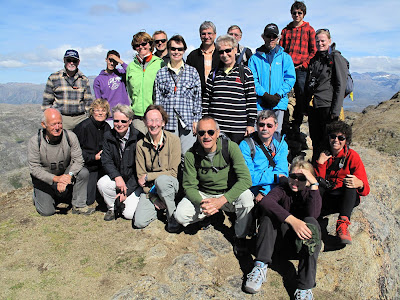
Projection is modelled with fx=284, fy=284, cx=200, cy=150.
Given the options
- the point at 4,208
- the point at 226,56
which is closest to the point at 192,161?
the point at 226,56

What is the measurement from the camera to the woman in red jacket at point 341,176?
642 cm

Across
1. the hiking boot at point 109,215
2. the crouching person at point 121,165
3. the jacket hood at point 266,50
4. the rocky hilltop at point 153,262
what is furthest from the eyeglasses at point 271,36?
the hiking boot at point 109,215

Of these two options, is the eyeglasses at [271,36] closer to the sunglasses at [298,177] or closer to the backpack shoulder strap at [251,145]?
the backpack shoulder strap at [251,145]

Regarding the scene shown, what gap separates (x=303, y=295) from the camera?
17.1 feet

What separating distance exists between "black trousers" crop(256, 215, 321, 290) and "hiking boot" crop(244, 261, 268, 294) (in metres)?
0.13

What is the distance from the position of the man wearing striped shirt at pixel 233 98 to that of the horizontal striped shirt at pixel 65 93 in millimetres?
4190

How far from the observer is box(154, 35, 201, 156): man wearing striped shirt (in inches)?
299

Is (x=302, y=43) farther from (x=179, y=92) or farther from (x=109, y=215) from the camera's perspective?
(x=109, y=215)

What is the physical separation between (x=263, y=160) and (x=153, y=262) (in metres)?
3.32

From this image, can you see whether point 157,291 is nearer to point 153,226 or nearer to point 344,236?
point 153,226

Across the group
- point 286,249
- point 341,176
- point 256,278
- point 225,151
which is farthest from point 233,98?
point 256,278

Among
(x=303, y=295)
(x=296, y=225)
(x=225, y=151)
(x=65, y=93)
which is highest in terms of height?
(x=65, y=93)

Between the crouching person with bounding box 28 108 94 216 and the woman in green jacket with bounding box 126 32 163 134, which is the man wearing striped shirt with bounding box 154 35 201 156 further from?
the crouching person with bounding box 28 108 94 216

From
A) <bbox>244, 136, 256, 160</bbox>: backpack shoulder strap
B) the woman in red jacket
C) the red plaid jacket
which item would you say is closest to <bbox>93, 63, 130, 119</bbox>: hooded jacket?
<bbox>244, 136, 256, 160</bbox>: backpack shoulder strap
